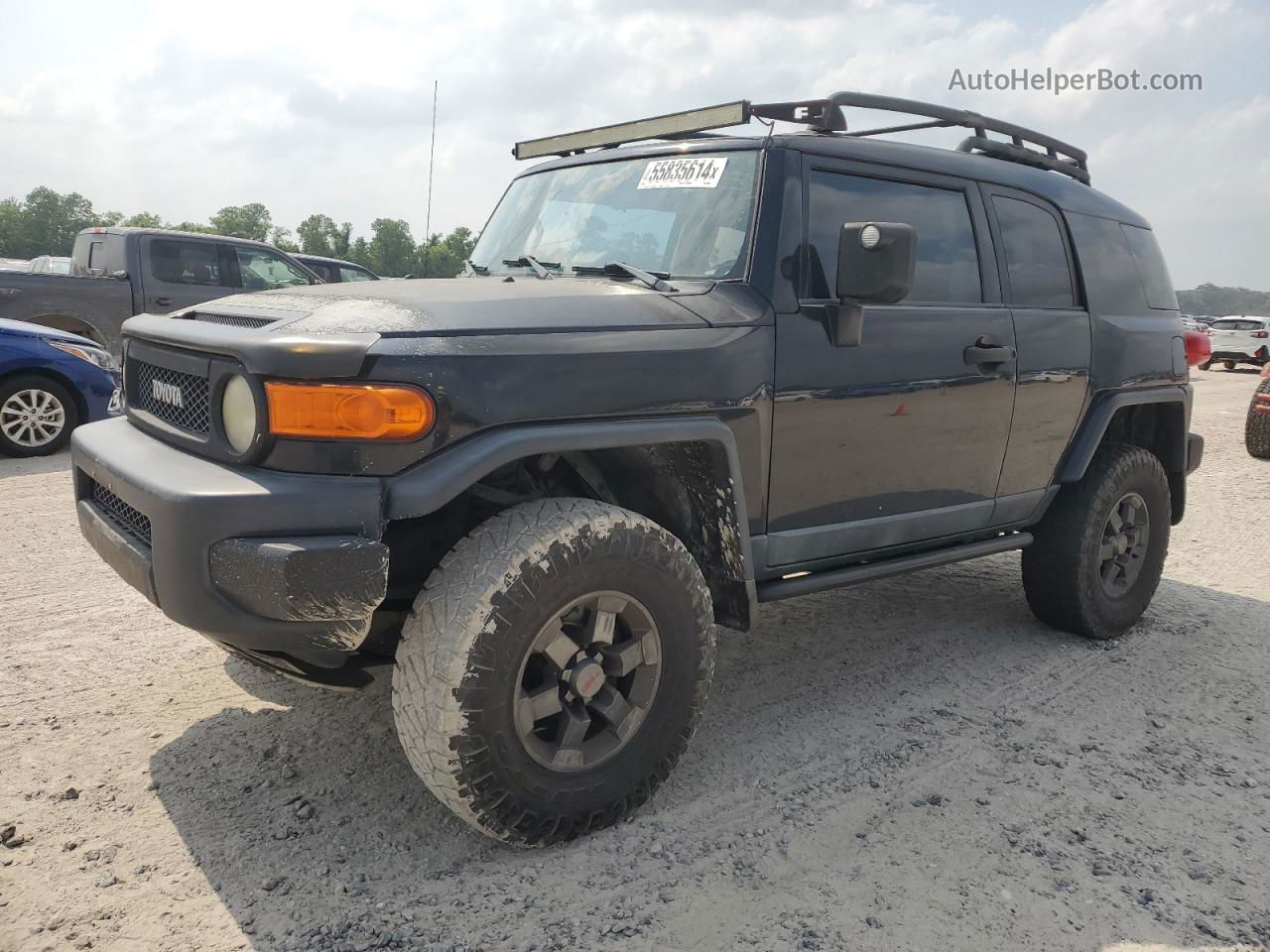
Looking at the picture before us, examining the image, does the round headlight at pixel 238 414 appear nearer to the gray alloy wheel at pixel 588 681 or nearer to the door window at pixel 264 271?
the gray alloy wheel at pixel 588 681

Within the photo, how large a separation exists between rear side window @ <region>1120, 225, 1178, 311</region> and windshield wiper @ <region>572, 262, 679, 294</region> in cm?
266

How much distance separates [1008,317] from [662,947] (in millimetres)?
2669

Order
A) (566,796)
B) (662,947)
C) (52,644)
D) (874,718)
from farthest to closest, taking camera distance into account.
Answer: (52,644) < (874,718) < (566,796) < (662,947)

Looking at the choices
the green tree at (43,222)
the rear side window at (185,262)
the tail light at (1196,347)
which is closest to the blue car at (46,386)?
the rear side window at (185,262)

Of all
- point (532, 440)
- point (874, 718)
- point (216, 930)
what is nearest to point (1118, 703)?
point (874, 718)

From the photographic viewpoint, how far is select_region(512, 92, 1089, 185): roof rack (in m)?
3.41

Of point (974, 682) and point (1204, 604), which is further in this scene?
point (1204, 604)

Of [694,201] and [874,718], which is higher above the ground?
[694,201]

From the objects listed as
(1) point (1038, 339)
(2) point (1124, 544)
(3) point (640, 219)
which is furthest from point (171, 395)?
(2) point (1124, 544)

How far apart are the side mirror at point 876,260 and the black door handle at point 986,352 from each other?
0.66 meters

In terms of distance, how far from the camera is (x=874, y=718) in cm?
361

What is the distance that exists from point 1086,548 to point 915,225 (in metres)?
1.70

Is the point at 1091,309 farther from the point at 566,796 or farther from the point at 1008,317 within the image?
the point at 566,796

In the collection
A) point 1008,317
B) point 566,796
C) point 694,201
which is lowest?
point 566,796
